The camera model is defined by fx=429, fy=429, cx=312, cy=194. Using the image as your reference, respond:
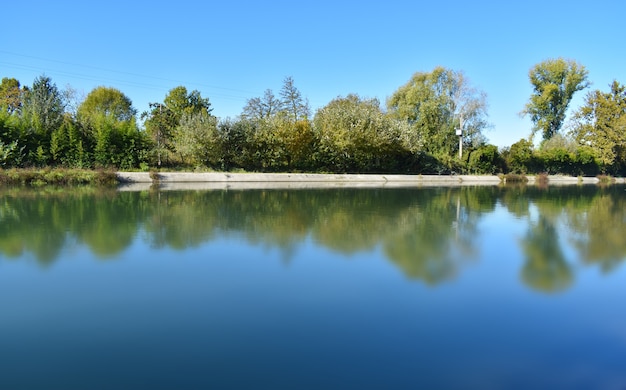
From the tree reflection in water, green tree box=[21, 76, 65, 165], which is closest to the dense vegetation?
green tree box=[21, 76, 65, 165]

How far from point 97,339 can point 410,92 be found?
39.0 metres

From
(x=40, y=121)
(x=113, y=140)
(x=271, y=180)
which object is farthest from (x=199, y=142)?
(x=40, y=121)

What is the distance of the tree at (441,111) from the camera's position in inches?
1511

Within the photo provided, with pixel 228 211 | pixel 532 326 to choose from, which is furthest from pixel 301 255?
pixel 228 211

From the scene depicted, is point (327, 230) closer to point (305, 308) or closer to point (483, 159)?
point (305, 308)

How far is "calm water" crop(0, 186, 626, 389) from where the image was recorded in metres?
2.99

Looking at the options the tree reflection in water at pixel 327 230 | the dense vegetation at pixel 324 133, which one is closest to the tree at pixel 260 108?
the dense vegetation at pixel 324 133

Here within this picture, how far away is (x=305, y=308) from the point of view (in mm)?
4172

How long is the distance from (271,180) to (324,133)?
6.46 m

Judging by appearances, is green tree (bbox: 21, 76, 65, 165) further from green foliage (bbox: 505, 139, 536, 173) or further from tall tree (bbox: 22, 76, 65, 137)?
green foliage (bbox: 505, 139, 536, 173)

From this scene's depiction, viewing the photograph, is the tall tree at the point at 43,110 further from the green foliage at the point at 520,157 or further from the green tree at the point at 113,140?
the green foliage at the point at 520,157

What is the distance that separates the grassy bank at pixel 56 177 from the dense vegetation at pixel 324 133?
2.15 metres

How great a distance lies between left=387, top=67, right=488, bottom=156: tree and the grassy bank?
26.6 m

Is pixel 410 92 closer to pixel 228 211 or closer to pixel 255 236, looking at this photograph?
→ pixel 228 211
